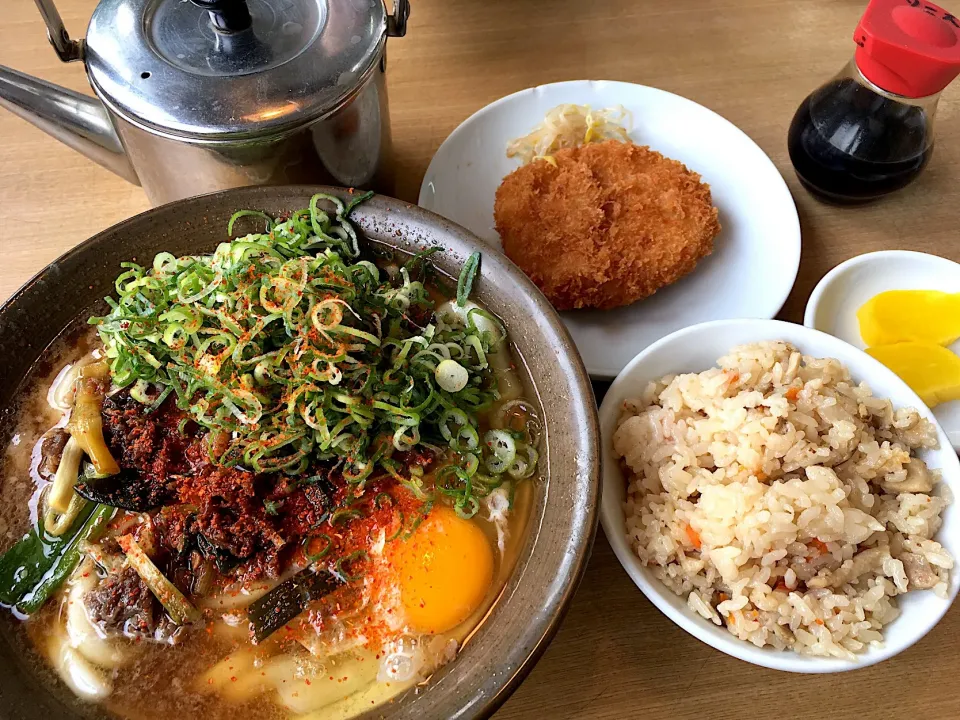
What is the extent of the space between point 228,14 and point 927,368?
169cm

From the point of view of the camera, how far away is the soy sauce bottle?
4.98ft

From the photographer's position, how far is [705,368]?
153 centimetres

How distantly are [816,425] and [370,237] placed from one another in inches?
37.9

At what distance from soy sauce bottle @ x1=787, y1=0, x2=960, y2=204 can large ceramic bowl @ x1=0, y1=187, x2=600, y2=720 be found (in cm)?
104

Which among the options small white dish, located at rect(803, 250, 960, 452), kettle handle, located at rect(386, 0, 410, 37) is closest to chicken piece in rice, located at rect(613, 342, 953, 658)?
small white dish, located at rect(803, 250, 960, 452)

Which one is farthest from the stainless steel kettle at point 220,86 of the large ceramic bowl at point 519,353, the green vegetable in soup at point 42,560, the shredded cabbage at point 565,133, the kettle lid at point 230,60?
the green vegetable in soup at point 42,560

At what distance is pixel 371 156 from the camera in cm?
165

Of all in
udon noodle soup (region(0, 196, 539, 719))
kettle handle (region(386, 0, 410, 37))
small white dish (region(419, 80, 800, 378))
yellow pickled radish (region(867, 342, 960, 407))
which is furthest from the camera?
small white dish (region(419, 80, 800, 378))

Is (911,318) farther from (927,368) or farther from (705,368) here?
(705,368)

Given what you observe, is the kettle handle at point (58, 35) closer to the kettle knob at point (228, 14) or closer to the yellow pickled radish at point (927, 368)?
the kettle knob at point (228, 14)

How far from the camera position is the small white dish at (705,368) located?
120 centimetres

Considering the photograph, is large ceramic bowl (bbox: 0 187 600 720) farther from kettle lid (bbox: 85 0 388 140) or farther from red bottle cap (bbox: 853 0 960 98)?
red bottle cap (bbox: 853 0 960 98)

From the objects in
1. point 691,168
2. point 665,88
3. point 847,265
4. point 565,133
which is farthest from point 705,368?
point 665,88

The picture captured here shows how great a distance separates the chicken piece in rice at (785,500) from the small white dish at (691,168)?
283 millimetres
